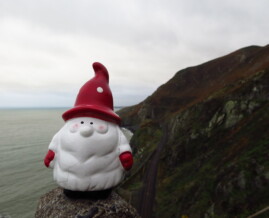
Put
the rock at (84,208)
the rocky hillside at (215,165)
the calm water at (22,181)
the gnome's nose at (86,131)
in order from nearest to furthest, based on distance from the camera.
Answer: the gnome's nose at (86,131)
the rock at (84,208)
the rocky hillside at (215,165)
the calm water at (22,181)

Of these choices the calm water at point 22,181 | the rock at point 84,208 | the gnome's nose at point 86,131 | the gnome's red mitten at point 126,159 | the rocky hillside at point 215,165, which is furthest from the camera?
the calm water at point 22,181

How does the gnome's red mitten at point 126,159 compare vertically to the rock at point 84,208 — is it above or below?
above

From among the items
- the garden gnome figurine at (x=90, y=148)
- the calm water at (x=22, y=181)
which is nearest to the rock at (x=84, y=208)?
the garden gnome figurine at (x=90, y=148)

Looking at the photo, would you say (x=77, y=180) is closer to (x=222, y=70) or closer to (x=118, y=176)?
(x=118, y=176)

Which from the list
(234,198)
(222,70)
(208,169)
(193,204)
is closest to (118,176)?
(234,198)

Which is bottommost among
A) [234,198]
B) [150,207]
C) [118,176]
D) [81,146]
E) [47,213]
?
[150,207]

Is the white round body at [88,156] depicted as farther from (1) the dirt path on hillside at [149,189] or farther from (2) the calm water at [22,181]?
(2) the calm water at [22,181]

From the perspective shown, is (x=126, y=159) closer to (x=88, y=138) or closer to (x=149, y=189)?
(x=88, y=138)

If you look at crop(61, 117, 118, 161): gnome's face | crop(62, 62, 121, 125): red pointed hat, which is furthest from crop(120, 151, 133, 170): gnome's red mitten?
crop(62, 62, 121, 125): red pointed hat
